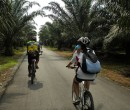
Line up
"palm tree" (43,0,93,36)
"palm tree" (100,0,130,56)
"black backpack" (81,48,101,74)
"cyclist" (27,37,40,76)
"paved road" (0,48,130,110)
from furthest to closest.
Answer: "palm tree" (43,0,93,36), "cyclist" (27,37,40,76), "palm tree" (100,0,130,56), "paved road" (0,48,130,110), "black backpack" (81,48,101,74)

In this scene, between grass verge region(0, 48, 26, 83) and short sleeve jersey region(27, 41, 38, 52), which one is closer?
short sleeve jersey region(27, 41, 38, 52)

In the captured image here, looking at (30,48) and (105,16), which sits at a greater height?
(105,16)

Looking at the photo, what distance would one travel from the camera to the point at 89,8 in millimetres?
28906

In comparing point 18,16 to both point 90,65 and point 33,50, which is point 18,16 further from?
point 90,65

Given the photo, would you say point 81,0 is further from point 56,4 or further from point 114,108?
point 114,108

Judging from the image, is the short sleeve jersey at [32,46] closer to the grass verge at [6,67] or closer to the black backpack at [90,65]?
the grass verge at [6,67]

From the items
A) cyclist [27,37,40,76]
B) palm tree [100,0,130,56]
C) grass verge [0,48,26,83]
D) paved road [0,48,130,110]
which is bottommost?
grass verge [0,48,26,83]

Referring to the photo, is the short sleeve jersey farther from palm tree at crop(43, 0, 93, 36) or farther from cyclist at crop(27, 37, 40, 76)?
palm tree at crop(43, 0, 93, 36)

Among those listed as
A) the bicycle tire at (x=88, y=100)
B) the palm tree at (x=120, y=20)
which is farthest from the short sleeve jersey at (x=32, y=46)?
the bicycle tire at (x=88, y=100)

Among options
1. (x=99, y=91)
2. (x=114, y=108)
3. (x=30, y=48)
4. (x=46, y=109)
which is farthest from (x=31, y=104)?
(x=30, y=48)

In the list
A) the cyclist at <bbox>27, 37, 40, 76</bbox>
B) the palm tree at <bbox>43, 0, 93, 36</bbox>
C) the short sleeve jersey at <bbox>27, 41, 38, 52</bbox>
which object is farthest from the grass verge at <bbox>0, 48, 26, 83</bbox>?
the palm tree at <bbox>43, 0, 93, 36</bbox>

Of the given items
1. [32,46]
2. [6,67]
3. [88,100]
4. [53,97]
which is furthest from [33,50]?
[6,67]

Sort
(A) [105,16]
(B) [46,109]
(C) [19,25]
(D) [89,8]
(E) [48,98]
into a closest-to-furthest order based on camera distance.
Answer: (B) [46,109] → (E) [48,98] → (A) [105,16] → (D) [89,8] → (C) [19,25]

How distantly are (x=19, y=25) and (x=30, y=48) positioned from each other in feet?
65.3
